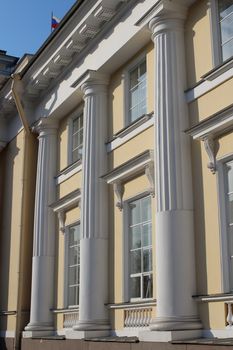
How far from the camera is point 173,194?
8328mm

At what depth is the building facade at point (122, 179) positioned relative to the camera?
8000 millimetres

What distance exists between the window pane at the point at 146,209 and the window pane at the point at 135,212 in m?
0.18

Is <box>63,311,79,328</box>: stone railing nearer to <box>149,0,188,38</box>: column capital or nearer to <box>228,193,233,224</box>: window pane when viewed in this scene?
<box>228,193,233,224</box>: window pane

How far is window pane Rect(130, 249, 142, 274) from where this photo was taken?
975 centimetres

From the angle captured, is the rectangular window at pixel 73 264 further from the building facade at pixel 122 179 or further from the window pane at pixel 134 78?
the window pane at pixel 134 78

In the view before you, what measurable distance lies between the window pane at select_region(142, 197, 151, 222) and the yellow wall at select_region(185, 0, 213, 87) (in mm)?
2107

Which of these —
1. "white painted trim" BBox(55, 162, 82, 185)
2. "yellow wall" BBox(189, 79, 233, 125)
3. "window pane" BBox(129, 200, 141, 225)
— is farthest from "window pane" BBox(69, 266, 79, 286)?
"yellow wall" BBox(189, 79, 233, 125)

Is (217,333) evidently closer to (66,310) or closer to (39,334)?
(66,310)

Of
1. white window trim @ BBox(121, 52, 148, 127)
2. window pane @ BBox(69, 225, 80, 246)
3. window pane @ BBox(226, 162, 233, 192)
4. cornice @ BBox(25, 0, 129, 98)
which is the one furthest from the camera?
window pane @ BBox(69, 225, 80, 246)

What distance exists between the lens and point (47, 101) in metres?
14.1

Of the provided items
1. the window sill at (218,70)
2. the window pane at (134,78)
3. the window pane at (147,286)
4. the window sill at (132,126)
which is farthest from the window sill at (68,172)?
the window sill at (218,70)

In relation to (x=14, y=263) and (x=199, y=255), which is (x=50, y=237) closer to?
(x=14, y=263)

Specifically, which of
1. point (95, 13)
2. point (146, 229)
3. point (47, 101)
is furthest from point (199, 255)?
point (47, 101)

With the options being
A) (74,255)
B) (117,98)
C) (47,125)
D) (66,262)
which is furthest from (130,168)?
(47,125)
